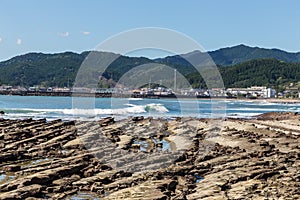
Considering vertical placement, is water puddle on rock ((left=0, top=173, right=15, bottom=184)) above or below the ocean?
above

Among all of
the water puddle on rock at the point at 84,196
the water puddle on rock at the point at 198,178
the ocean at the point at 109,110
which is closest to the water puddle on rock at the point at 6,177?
the water puddle on rock at the point at 84,196

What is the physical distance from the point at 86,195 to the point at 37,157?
26.9ft

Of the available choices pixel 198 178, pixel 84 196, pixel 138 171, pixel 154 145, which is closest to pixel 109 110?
pixel 154 145

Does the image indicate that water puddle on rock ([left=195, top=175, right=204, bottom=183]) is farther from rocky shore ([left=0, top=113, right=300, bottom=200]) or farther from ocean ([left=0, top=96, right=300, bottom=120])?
ocean ([left=0, top=96, right=300, bottom=120])

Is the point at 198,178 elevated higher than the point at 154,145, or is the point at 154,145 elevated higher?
the point at 198,178

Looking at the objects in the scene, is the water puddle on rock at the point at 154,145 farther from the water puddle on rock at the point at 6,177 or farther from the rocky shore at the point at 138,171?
the water puddle on rock at the point at 6,177

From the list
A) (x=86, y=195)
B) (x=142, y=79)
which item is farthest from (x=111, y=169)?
(x=142, y=79)

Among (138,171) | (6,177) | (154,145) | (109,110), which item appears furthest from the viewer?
(109,110)

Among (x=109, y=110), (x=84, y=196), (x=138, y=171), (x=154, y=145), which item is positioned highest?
(x=138, y=171)

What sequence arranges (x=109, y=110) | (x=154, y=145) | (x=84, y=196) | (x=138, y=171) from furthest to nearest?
(x=109, y=110), (x=154, y=145), (x=138, y=171), (x=84, y=196)

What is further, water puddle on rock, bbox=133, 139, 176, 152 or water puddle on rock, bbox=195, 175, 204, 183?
water puddle on rock, bbox=133, 139, 176, 152

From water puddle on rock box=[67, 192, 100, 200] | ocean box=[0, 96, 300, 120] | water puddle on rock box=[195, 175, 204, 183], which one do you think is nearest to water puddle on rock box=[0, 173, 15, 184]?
water puddle on rock box=[67, 192, 100, 200]

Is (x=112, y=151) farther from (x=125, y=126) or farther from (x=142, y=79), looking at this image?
(x=142, y=79)

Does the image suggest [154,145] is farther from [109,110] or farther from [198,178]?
[109,110]
